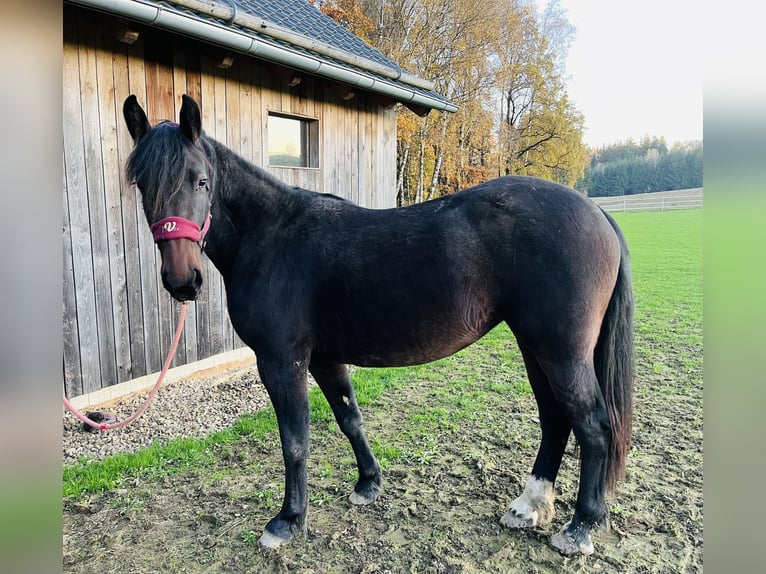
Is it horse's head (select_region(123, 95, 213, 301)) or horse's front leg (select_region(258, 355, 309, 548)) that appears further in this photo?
horse's front leg (select_region(258, 355, 309, 548))

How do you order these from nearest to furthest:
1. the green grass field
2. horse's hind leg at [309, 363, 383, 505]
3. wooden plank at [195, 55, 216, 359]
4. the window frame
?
1. horse's hind leg at [309, 363, 383, 505]
2. the green grass field
3. wooden plank at [195, 55, 216, 359]
4. the window frame

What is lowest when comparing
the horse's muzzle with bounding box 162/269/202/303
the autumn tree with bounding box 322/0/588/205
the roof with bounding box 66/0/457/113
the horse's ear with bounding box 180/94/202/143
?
the horse's muzzle with bounding box 162/269/202/303

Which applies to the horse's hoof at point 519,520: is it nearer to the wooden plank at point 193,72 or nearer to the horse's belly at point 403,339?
the horse's belly at point 403,339

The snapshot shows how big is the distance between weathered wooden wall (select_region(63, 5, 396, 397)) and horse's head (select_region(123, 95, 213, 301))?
5.02 ft

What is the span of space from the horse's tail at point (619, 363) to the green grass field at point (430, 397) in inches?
14.4

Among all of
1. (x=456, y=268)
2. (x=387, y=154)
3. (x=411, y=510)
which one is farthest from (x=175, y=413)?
(x=387, y=154)

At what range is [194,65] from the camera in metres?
4.37

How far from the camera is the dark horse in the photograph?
2.01 metres

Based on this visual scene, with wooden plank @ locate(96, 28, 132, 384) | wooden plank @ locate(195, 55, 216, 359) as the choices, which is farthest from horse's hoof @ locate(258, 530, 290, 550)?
wooden plank @ locate(195, 55, 216, 359)

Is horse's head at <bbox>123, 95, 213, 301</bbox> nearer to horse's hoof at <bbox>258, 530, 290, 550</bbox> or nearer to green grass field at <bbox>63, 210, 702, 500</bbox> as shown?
horse's hoof at <bbox>258, 530, 290, 550</bbox>

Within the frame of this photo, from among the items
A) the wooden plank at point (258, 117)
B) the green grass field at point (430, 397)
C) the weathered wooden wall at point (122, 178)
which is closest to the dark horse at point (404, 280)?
the green grass field at point (430, 397)
